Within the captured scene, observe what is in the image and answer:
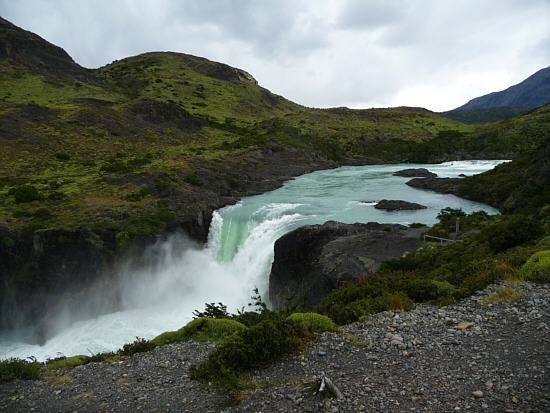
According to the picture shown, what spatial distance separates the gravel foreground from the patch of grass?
179 mm

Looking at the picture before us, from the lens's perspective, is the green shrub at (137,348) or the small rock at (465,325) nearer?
the small rock at (465,325)

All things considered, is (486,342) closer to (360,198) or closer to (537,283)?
(537,283)

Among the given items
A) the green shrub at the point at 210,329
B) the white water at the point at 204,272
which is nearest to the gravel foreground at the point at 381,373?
the green shrub at the point at 210,329

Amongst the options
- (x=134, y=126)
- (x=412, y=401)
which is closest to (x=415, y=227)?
(x=412, y=401)

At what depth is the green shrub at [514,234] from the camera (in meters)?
17.5

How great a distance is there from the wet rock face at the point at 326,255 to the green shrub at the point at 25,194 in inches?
921

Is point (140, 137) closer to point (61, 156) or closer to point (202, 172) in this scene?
point (61, 156)

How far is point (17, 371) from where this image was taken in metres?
11.5

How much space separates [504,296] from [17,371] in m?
14.0

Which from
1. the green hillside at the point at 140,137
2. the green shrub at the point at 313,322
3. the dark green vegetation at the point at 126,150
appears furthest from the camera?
the green hillside at the point at 140,137

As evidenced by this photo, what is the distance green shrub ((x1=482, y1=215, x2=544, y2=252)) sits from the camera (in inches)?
690

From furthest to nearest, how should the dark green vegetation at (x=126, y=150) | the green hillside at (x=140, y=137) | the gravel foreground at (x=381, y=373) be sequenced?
the green hillside at (x=140, y=137) → the dark green vegetation at (x=126, y=150) → the gravel foreground at (x=381, y=373)

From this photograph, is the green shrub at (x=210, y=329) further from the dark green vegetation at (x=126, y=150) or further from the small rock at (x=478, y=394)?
the dark green vegetation at (x=126, y=150)

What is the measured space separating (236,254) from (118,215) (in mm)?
10854
